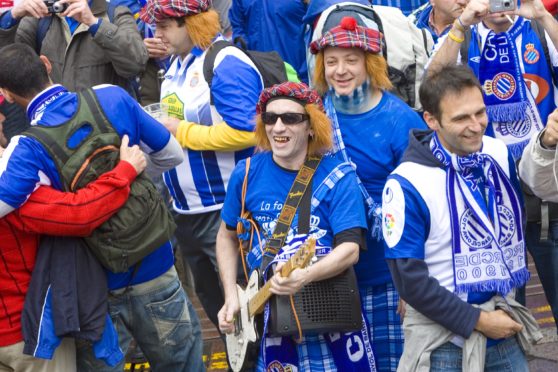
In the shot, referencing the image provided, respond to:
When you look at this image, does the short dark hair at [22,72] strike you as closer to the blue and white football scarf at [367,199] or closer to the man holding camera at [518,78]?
the blue and white football scarf at [367,199]

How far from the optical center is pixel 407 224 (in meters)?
4.07

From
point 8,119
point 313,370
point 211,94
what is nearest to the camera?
point 313,370

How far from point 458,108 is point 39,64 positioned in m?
2.01

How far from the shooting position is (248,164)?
4.92 m

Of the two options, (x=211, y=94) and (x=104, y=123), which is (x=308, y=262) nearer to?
(x=104, y=123)

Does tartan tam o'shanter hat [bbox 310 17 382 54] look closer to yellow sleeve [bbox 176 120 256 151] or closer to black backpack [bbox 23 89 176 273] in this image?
yellow sleeve [bbox 176 120 256 151]

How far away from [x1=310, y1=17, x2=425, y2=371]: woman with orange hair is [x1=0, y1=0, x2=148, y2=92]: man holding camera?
1735 millimetres

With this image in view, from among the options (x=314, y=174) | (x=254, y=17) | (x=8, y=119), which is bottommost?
(x=314, y=174)

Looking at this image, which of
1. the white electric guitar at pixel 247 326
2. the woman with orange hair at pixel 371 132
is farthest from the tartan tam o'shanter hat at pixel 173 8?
the white electric guitar at pixel 247 326

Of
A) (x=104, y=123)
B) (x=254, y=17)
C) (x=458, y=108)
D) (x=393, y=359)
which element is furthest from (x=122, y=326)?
(x=254, y=17)

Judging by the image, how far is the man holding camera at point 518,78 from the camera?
16.8ft

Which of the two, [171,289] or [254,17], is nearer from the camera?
[171,289]

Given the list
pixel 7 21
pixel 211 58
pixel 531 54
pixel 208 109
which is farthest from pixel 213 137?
pixel 7 21

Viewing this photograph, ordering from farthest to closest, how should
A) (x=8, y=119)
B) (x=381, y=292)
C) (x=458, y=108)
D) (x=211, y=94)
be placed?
(x=8, y=119) → (x=211, y=94) → (x=381, y=292) → (x=458, y=108)
